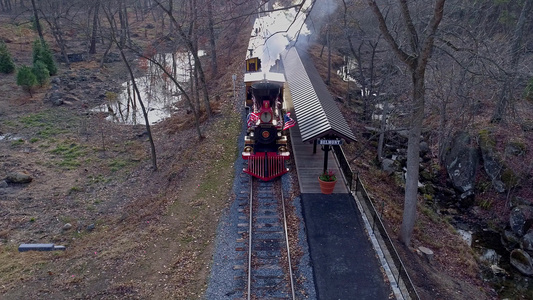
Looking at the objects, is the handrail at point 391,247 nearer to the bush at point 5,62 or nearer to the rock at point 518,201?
the rock at point 518,201

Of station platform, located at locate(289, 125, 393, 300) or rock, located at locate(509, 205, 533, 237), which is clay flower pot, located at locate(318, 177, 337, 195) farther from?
rock, located at locate(509, 205, 533, 237)

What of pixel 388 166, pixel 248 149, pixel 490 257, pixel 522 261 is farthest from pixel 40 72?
pixel 522 261

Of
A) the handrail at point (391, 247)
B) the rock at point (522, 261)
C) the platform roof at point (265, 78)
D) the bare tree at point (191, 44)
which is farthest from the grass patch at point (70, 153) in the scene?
the rock at point (522, 261)

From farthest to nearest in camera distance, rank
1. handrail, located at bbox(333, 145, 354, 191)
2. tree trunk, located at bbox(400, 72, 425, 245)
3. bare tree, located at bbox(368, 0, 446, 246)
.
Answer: handrail, located at bbox(333, 145, 354, 191) → tree trunk, located at bbox(400, 72, 425, 245) → bare tree, located at bbox(368, 0, 446, 246)

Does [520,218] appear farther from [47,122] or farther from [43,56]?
[43,56]

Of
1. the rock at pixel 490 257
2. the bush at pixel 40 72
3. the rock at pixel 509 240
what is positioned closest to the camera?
the rock at pixel 490 257

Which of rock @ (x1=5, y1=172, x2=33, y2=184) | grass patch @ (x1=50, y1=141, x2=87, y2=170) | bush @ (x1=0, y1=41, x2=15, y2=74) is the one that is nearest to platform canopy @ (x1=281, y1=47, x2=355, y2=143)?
grass patch @ (x1=50, y1=141, x2=87, y2=170)
